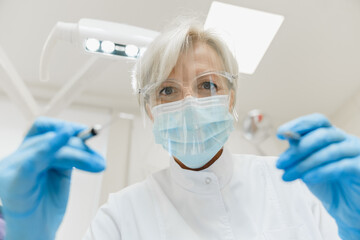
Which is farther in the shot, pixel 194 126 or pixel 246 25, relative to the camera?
pixel 246 25

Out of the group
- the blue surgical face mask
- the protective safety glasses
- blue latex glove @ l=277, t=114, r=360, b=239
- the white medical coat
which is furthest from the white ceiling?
blue latex glove @ l=277, t=114, r=360, b=239

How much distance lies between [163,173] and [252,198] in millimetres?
397

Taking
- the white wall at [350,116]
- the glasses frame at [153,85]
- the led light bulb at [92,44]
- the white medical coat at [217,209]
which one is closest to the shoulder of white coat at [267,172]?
the white medical coat at [217,209]

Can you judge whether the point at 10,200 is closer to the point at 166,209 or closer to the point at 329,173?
the point at 166,209

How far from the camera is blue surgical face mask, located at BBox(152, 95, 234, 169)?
93 centimetres

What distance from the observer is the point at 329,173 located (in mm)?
643

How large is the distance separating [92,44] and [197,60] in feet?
1.65

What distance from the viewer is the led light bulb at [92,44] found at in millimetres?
1212

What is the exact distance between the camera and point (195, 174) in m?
1.06

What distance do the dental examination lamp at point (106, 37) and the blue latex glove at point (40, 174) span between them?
23.6 inches

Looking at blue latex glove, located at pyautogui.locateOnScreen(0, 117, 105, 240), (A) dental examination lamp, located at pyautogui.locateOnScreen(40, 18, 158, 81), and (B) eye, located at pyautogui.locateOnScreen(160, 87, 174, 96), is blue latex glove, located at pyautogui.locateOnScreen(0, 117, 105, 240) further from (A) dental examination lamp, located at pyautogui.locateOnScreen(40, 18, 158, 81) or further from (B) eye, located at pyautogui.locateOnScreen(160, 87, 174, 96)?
(A) dental examination lamp, located at pyautogui.locateOnScreen(40, 18, 158, 81)

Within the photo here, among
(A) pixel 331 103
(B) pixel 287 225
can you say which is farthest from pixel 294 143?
(A) pixel 331 103

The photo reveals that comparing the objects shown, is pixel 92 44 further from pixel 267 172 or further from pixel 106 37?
pixel 267 172

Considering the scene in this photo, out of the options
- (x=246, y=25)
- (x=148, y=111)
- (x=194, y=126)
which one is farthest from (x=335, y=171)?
(x=246, y=25)
